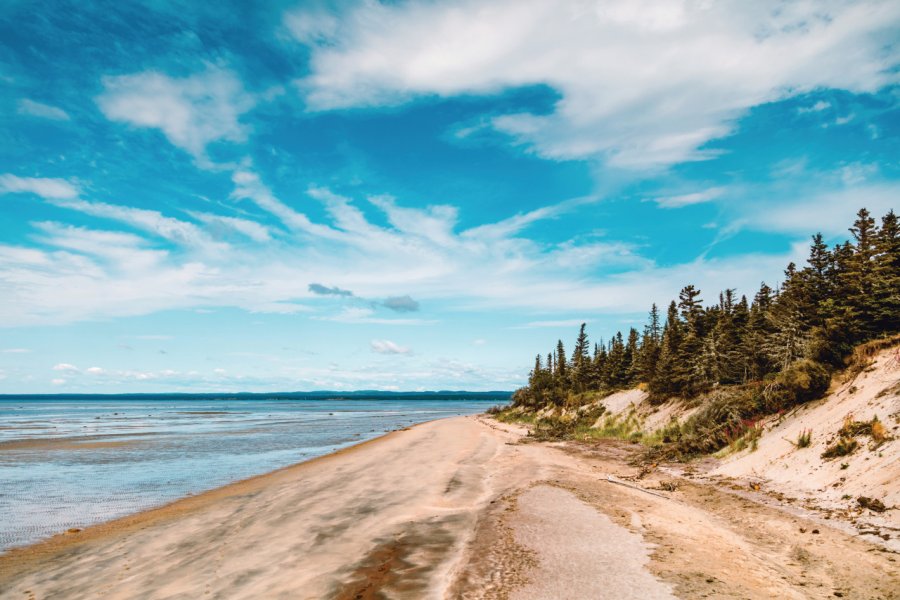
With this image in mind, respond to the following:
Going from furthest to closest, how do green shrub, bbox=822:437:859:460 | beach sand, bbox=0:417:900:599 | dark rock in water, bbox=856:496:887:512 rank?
green shrub, bbox=822:437:859:460
dark rock in water, bbox=856:496:887:512
beach sand, bbox=0:417:900:599

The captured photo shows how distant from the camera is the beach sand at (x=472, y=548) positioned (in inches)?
300

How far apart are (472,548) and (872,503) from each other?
8.35m

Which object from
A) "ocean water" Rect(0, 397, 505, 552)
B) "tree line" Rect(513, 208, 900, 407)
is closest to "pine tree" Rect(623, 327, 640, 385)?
"tree line" Rect(513, 208, 900, 407)

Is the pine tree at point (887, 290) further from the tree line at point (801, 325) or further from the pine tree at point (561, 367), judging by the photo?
the pine tree at point (561, 367)

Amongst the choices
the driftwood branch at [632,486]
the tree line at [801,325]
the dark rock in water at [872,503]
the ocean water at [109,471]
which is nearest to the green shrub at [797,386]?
the tree line at [801,325]

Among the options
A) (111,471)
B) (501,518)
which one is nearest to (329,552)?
(501,518)

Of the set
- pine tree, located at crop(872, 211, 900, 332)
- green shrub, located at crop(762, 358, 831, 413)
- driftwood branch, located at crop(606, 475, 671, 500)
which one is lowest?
driftwood branch, located at crop(606, 475, 671, 500)

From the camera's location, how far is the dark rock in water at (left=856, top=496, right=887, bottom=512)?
10.1 metres

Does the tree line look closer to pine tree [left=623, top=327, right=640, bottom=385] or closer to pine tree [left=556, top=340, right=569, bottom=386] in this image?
pine tree [left=623, top=327, right=640, bottom=385]

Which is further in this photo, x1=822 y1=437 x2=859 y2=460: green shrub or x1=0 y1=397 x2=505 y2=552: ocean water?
x1=0 y1=397 x2=505 y2=552: ocean water

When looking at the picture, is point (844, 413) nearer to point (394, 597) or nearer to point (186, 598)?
point (394, 597)

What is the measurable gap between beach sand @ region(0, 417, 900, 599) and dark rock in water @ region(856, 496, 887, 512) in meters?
0.96

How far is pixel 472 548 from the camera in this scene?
32.0 feet

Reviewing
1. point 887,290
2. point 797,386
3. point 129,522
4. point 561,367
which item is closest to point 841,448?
point 797,386
